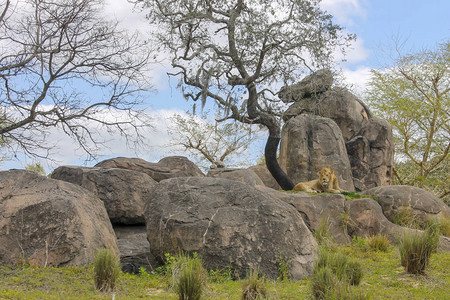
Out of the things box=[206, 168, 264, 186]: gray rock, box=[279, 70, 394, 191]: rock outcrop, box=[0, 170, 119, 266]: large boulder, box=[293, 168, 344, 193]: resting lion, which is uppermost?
box=[279, 70, 394, 191]: rock outcrop

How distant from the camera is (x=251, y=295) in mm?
6426

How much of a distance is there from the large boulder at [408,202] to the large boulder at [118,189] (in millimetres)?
6720

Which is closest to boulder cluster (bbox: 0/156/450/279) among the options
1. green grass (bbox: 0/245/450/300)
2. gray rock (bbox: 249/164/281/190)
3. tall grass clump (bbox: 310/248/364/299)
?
green grass (bbox: 0/245/450/300)

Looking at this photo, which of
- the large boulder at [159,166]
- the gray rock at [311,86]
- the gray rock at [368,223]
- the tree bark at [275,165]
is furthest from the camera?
the gray rock at [311,86]

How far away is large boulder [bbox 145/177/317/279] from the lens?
8141 mm

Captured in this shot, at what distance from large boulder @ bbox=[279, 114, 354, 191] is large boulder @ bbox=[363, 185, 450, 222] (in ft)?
13.5

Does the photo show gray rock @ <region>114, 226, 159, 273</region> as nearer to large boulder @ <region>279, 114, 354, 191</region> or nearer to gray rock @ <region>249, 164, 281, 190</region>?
large boulder @ <region>279, 114, 354, 191</region>

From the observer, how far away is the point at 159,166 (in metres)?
14.9

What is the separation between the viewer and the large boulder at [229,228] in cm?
814

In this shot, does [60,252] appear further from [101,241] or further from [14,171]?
[14,171]

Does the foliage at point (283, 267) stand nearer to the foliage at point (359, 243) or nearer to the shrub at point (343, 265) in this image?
the shrub at point (343, 265)

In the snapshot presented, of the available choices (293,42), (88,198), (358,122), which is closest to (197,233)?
(88,198)

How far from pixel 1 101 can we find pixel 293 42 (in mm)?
9908

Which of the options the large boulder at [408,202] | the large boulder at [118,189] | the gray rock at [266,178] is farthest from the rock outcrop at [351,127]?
the large boulder at [118,189]
